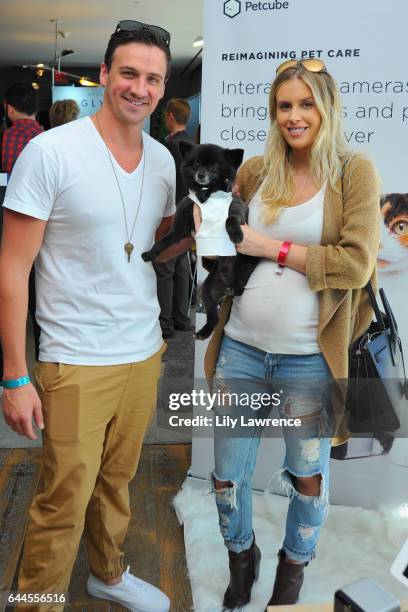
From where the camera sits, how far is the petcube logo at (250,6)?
2.03 m

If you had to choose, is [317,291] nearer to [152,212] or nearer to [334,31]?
[152,212]

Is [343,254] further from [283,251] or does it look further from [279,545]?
[279,545]

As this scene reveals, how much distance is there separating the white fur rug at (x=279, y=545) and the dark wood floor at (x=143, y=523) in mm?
51

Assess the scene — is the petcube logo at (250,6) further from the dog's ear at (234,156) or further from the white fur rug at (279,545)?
the white fur rug at (279,545)

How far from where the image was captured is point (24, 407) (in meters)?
1.45

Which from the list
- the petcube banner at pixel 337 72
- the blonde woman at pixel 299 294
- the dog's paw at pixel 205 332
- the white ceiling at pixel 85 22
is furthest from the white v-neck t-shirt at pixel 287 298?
the white ceiling at pixel 85 22

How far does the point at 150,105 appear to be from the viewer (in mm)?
1476

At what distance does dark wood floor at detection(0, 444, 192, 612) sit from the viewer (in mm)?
1948

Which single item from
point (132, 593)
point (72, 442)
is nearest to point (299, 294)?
point (72, 442)

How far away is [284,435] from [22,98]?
301 centimetres

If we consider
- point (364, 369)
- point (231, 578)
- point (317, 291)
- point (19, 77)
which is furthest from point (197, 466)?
point (19, 77)

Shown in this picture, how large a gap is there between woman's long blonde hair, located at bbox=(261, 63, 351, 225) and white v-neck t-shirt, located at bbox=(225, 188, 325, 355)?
0.04 m

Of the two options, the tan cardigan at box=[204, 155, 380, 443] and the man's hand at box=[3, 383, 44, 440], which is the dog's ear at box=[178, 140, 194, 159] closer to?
the tan cardigan at box=[204, 155, 380, 443]

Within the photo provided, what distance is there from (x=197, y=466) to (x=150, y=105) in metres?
1.55
